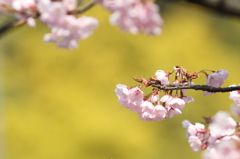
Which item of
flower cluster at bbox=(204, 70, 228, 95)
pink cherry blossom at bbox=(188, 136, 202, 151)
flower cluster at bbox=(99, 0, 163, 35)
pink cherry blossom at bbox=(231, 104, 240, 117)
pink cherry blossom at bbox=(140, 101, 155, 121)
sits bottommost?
flower cluster at bbox=(99, 0, 163, 35)

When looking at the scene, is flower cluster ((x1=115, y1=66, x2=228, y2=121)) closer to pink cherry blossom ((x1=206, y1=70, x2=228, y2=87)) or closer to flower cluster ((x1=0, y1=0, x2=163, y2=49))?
pink cherry blossom ((x1=206, y1=70, x2=228, y2=87))

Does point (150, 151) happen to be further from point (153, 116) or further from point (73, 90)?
point (153, 116)

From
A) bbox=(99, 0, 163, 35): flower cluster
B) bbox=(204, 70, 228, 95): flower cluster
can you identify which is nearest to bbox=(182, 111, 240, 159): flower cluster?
bbox=(204, 70, 228, 95): flower cluster

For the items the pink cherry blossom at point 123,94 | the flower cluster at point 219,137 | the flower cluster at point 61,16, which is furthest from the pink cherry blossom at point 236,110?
the flower cluster at point 61,16

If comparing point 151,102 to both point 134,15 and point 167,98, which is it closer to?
point 167,98

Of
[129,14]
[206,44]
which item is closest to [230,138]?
[129,14]
